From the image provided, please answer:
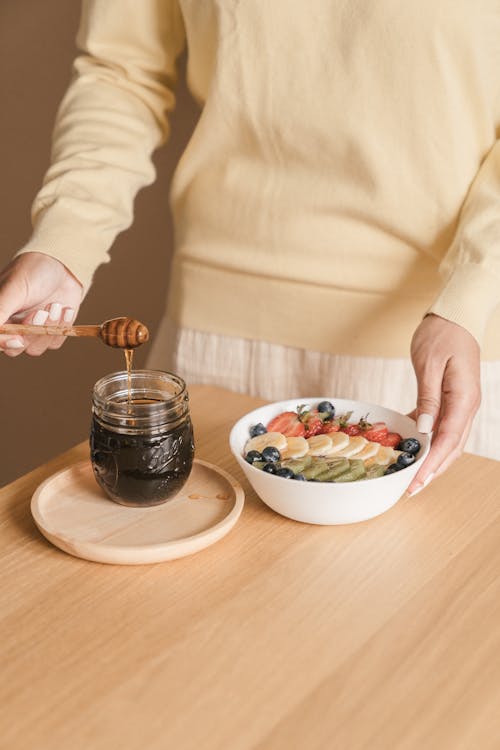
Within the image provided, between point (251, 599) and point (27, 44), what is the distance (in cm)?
153

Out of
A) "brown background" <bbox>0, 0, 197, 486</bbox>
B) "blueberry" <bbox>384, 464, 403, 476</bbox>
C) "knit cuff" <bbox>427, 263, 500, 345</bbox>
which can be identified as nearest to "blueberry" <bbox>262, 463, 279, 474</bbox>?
"blueberry" <bbox>384, 464, 403, 476</bbox>

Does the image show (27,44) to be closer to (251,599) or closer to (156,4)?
(156,4)

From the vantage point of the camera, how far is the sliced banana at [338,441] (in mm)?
1018

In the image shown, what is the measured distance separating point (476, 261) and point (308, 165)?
0.97ft

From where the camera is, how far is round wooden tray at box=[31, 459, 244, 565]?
2.96 ft

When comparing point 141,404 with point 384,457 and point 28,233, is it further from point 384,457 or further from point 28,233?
point 28,233

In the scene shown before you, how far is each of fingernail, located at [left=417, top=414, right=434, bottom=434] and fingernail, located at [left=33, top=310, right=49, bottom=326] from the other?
0.49m

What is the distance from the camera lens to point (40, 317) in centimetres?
116

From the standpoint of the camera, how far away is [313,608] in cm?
84

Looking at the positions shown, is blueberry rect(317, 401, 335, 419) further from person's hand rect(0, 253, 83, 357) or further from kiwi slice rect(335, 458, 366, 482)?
person's hand rect(0, 253, 83, 357)

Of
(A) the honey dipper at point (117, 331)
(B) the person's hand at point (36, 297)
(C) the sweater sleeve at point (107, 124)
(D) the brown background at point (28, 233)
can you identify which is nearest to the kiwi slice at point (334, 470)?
(A) the honey dipper at point (117, 331)

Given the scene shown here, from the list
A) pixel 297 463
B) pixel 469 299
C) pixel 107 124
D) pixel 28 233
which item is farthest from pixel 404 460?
pixel 28 233

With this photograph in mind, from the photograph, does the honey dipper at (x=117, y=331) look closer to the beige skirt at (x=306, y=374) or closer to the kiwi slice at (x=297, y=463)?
the kiwi slice at (x=297, y=463)

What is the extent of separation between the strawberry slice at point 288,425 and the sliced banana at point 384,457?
109 millimetres
